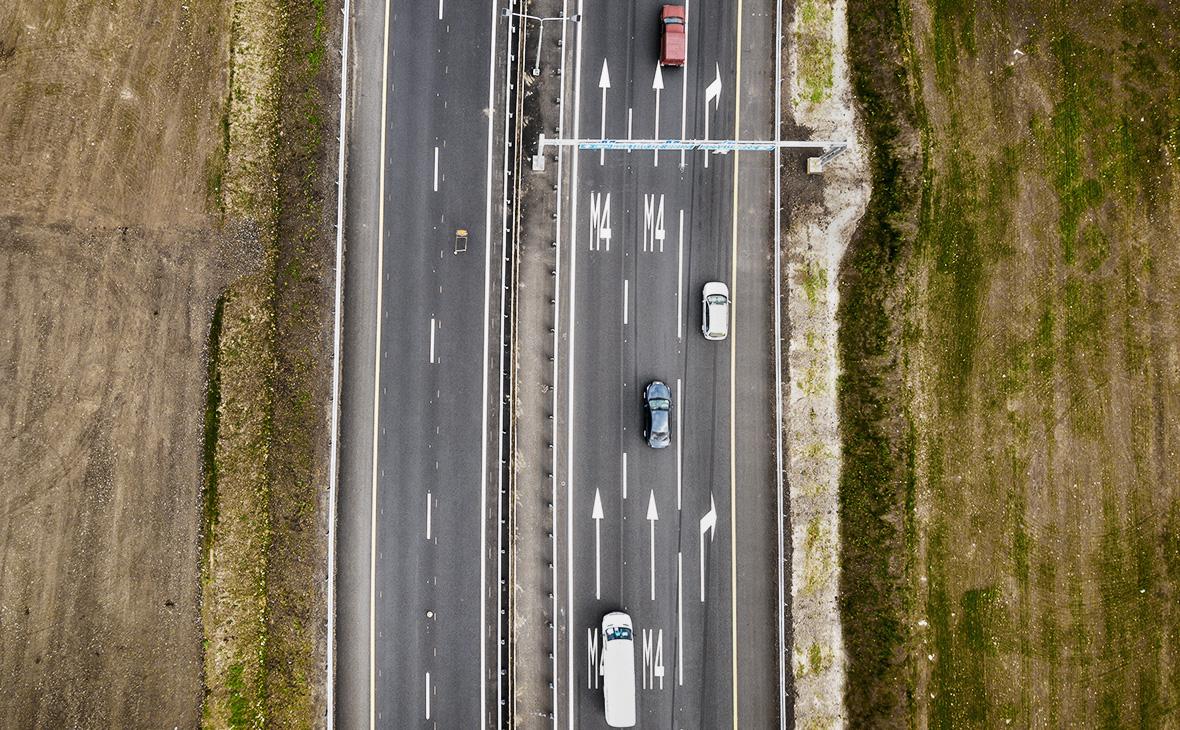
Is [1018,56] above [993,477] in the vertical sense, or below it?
above

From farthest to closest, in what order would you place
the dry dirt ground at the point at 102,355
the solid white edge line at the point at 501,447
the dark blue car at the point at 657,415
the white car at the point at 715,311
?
1. the white car at the point at 715,311
2. the solid white edge line at the point at 501,447
3. the dry dirt ground at the point at 102,355
4. the dark blue car at the point at 657,415

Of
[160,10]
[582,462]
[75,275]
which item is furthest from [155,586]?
[160,10]

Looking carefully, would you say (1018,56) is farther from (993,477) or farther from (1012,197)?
(993,477)

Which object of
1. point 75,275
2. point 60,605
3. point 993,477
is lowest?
point 60,605

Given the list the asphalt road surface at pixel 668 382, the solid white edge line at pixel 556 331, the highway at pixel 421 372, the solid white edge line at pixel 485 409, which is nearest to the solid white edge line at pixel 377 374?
the highway at pixel 421 372

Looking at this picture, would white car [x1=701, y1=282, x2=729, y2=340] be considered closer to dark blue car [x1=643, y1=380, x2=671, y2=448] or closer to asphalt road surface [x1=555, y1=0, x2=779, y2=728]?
asphalt road surface [x1=555, y1=0, x2=779, y2=728]

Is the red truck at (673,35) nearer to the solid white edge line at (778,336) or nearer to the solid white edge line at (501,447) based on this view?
the solid white edge line at (778,336)

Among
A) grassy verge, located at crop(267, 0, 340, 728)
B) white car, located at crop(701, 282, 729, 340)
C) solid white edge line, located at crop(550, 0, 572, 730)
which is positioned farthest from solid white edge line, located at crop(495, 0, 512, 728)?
white car, located at crop(701, 282, 729, 340)
